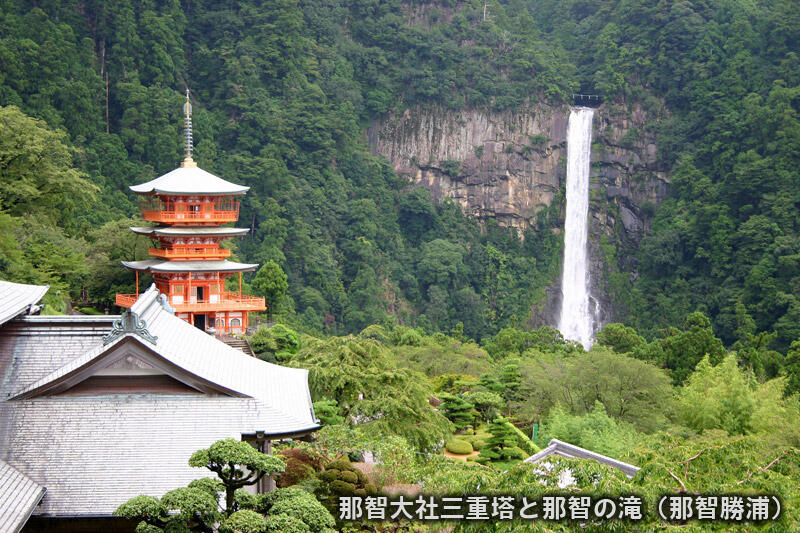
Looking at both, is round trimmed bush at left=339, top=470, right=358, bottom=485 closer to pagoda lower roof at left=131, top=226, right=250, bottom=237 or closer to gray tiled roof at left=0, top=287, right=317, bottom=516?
gray tiled roof at left=0, top=287, right=317, bottom=516

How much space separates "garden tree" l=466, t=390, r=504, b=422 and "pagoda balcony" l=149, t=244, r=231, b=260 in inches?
451

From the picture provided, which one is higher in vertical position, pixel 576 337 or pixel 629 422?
pixel 629 422

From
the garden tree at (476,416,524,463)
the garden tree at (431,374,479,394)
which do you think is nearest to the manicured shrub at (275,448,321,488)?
the garden tree at (476,416,524,463)

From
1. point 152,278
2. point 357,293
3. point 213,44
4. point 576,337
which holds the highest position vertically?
point 213,44

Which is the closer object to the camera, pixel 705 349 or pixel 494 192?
pixel 705 349

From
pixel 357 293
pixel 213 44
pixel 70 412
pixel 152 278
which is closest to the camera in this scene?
pixel 70 412

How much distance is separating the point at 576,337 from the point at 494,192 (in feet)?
39.5

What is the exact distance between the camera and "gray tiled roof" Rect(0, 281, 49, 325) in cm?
915

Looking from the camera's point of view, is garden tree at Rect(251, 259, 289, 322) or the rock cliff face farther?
the rock cliff face

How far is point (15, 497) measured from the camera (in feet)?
26.8

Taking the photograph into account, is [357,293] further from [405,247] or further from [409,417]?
[409,417]

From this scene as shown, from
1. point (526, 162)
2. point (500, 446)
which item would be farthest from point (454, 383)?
point (526, 162)

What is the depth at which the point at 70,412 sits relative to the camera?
905 cm

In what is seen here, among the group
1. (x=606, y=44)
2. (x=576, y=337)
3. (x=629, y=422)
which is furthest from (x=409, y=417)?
(x=606, y=44)
